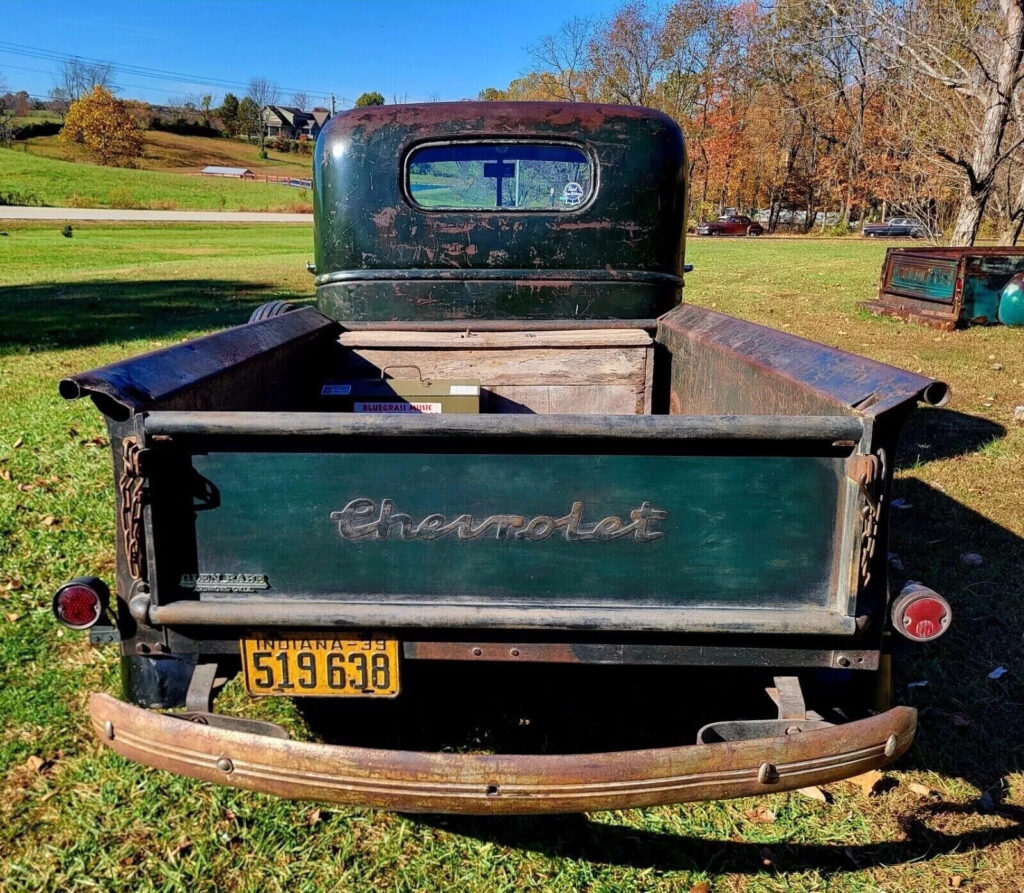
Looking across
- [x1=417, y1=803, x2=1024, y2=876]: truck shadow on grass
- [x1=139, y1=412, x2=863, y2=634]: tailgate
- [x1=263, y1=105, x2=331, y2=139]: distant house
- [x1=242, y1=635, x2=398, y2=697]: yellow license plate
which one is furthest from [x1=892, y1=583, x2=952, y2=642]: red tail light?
[x1=263, y1=105, x2=331, y2=139]: distant house

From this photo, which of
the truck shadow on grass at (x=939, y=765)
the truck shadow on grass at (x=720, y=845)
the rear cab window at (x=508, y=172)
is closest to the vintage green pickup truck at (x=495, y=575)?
the truck shadow on grass at (x=939, y=765)

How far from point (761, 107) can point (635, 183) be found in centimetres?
4536

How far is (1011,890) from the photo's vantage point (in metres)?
2.33

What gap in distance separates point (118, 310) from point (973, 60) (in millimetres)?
14358

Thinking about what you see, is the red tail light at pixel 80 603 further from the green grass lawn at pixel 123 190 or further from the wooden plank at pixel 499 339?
the green grass lawn at pixel 123 190

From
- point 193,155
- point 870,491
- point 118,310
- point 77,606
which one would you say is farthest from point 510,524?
point 193,155

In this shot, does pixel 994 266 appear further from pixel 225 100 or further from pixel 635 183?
pixel 225 100

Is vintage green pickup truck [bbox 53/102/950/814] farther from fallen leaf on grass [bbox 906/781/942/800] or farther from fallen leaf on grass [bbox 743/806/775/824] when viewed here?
fallen leaf on grass [bbox 906/781/942/800]

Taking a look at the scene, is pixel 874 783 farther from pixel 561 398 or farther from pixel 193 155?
pixel 193 155

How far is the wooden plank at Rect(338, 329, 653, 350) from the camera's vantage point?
12.5ft

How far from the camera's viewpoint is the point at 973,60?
1448 cm

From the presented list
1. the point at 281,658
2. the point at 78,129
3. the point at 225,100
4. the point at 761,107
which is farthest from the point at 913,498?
the point at 225,100

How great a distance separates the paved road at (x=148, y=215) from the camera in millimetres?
33875

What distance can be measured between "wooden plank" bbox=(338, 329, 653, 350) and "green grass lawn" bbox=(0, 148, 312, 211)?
4303 cm
